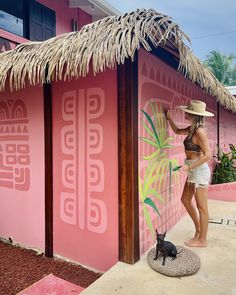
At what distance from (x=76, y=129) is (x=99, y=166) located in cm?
54

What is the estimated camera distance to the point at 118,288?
2.56m

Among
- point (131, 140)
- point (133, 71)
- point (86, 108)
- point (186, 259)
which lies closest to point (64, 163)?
point (86, 108)

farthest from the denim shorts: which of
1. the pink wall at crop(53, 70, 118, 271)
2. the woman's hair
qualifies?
the pink wall at crop(53, 70, 118, 271)

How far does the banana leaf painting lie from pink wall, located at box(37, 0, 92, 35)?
6635mm

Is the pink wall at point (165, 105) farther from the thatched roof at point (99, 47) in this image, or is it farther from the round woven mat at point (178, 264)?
the thatched roof at point (99, 47)

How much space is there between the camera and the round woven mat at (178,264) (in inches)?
109

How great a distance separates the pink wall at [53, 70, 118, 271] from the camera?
3211 mm

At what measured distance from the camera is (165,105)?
3947 mm

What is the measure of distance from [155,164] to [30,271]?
1.94 metres

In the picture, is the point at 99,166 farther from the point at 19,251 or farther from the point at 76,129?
the point at 19,251

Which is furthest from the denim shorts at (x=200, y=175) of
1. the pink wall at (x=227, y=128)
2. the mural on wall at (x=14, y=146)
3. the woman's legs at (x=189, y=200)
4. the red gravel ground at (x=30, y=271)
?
the pink wall at (x=227, y=128)

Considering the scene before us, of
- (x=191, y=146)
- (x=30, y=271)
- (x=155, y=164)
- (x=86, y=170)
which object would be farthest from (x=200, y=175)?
(x=30, y=271)

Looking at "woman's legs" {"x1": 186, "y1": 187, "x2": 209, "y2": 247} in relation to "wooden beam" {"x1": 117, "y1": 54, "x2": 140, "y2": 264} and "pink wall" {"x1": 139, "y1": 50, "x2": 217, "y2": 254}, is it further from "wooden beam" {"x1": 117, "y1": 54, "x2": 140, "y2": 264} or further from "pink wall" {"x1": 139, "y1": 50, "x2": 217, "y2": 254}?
"wooden beam" {"x1": 117, "y1": 54, "x2": 140, "y2": 264}

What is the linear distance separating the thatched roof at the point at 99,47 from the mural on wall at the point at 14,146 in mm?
679
